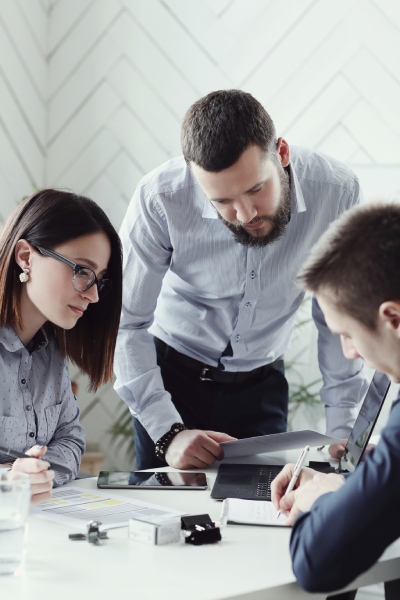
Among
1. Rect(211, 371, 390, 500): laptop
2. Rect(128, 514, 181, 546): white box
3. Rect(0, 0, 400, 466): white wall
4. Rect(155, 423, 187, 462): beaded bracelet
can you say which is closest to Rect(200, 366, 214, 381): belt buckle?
Rect(155, 423, 187, 462): beaded bracelet

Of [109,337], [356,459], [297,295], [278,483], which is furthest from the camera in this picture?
[297,295]

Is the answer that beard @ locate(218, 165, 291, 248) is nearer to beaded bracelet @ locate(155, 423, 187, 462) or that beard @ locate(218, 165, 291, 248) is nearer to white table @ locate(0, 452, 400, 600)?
beaded bracelet @ locate(155, 423, 187, 462)

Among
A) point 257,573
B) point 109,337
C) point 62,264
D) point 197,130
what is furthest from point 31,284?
point 257,573

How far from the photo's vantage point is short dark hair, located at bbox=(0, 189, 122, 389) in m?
1.96

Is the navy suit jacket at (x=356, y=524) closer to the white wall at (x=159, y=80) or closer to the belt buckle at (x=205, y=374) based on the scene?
the belt buckle at (x=205, y=374)

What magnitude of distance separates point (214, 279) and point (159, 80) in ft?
5.62

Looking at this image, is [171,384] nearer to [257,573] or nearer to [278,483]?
[278,483]

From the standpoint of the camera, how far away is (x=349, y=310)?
4.04ft

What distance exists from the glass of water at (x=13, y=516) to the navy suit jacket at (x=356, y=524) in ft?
1.36

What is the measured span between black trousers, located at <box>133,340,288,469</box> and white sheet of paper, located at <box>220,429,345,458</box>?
277 millimetres

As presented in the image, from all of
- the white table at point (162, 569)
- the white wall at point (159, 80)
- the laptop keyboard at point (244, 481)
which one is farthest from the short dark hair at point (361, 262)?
the white wall at point (159, 80)

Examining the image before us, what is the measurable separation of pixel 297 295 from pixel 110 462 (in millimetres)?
1795

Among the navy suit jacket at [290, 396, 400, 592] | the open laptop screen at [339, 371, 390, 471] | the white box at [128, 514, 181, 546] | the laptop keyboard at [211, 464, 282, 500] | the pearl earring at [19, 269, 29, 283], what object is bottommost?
the open laptop screen at [339, 371, 390, 471]

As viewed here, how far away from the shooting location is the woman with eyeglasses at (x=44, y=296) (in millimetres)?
1953
